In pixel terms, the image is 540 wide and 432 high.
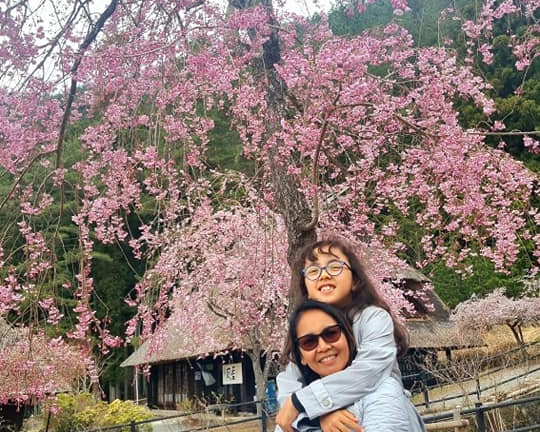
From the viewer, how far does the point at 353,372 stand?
199 cm

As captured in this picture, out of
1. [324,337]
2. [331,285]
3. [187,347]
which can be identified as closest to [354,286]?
[331,285]

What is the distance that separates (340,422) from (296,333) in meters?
0.37

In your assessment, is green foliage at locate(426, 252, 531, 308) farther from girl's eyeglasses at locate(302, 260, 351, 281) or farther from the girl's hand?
the girl's hand

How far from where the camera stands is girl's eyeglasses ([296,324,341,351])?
7.13 ft

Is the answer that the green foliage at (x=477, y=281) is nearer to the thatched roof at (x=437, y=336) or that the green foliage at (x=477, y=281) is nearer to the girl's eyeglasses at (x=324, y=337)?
the thatched roof at (x=437, y=336)

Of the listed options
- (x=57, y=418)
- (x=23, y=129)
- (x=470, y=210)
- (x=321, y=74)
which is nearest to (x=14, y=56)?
(x=23, y=129)

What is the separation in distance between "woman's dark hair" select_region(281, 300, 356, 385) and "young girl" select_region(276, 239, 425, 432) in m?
0.02

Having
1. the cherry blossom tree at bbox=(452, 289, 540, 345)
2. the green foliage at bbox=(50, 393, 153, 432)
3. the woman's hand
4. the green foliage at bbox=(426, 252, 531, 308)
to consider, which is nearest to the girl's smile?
the woman's hand

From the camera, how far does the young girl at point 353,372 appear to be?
6.45 ft

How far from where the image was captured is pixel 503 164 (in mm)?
5531

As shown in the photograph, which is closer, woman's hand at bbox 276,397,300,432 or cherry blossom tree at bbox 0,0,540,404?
woman's hand at bbox 276,397,300,432

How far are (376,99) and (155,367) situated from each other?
1472 centimetres

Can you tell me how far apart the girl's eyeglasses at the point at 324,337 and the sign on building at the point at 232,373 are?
41.3 feet

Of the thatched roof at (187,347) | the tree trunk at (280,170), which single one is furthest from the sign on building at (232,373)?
the tree trunk at (280,170)
